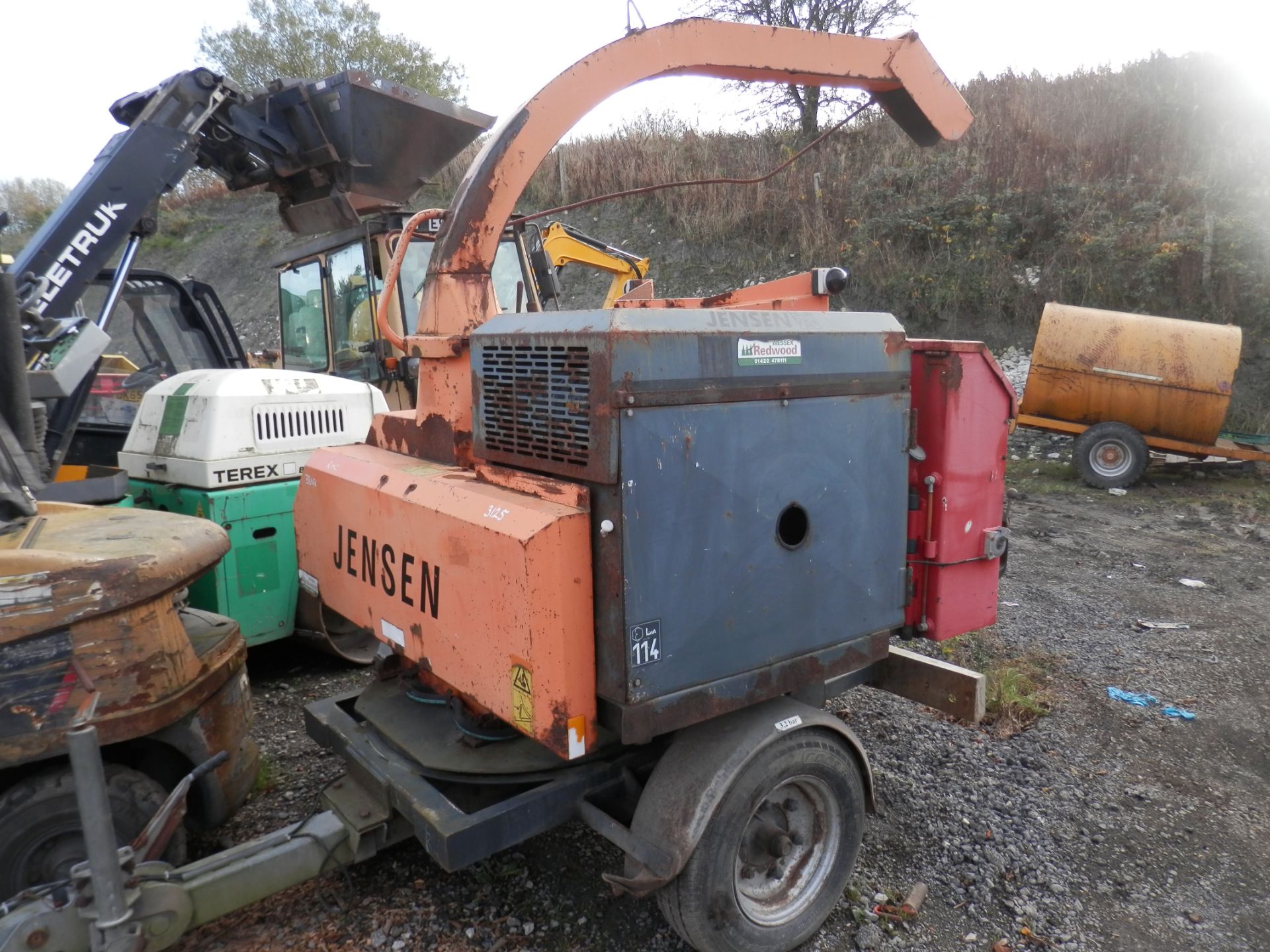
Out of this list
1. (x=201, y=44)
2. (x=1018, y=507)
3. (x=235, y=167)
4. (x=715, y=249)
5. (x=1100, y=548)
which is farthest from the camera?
(x=201, y=44)

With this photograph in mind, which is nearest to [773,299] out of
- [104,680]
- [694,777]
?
[694,777]

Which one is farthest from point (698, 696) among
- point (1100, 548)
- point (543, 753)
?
point (1100, 548)

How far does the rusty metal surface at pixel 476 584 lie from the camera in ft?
6.51

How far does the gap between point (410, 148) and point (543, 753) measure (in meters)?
3.82

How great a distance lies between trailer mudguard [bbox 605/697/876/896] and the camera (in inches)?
84.0

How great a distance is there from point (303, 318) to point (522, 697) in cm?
564

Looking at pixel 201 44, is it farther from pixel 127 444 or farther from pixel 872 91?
pixel 872 91

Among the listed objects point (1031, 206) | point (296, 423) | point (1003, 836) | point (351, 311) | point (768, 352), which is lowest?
point (1003, 836)

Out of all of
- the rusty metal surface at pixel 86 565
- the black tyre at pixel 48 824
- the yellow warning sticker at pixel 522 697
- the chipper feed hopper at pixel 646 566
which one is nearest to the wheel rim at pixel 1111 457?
the chipper feed hopper at pixel 646 566

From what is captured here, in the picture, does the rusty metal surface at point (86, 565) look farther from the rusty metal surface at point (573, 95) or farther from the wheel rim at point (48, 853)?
the rusty metal surface at point (573, 95)

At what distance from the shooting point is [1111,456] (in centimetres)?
895

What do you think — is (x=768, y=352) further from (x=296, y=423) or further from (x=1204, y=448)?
(x=1204, y=448)

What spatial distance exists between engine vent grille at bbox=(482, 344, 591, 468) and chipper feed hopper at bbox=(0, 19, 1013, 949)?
0.01m

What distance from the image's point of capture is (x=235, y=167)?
4777mm
